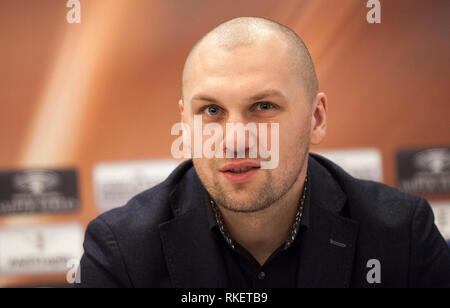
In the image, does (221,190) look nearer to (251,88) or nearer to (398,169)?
(251,88)

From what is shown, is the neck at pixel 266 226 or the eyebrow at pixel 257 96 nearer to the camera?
the eyebrow at pixel 257 96

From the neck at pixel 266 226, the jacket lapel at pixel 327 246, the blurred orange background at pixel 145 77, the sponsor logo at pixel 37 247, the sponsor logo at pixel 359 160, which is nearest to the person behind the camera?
the jacket lapel at pixel 327 246

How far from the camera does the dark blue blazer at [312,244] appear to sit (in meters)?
1.51

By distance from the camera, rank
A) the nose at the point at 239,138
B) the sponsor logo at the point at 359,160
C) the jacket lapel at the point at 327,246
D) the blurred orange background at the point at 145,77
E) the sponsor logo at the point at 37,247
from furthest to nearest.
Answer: the sponsor logo at the point at 37,247, the sponsor logo at the point at 359,160, the blurred orange background at the point at 145,77, the jacket lapel at the point at 327,246, the nose at the point at 239,138

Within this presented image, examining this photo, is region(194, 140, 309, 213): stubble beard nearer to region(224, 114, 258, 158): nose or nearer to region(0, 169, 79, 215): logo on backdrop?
region(224, 114, 258, 158): nose

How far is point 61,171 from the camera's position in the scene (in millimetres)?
2410

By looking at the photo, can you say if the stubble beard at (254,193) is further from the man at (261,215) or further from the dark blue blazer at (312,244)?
the dark blue blazer at (312,244)

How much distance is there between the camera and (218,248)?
1.56m

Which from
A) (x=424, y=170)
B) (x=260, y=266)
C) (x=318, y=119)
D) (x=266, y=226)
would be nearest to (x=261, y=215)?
(x=266, y=226)

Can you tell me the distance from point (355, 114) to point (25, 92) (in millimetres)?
1699

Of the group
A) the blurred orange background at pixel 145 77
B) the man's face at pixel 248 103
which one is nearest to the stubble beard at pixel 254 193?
the man's face at pixel 248 103

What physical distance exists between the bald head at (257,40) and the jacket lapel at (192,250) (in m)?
0.47

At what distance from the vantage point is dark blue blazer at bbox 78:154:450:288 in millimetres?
1515

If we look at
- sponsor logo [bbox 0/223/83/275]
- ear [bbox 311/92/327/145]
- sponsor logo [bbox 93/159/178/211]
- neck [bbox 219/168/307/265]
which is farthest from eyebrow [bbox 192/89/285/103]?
sponsor logo [bbox 0/223/83/275]
